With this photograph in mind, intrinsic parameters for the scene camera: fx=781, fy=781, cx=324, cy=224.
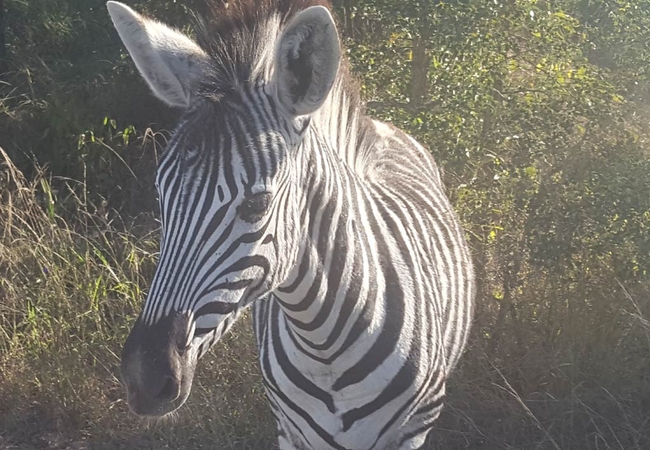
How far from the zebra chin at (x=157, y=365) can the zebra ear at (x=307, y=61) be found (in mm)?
625

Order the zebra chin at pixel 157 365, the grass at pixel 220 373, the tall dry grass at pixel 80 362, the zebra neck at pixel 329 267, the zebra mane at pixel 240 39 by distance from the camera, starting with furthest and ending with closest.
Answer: the tall dry grass at pixel 80 362 → the grass at pixel 220 373 → the zebra neck at pixel 329 267 → the zebra mane at pixel 240 39 → the zebra chin at pixel 157 365

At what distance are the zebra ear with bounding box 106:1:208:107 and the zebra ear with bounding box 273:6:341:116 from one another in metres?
0.26

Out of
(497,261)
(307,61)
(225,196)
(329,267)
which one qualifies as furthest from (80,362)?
(307,61)

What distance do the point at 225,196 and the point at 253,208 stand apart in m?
0.07

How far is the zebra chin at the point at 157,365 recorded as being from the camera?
1.78 meters

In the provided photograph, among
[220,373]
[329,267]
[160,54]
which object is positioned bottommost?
[220,373]

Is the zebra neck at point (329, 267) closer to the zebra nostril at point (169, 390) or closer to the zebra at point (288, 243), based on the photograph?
the zebra at point (288, 243)

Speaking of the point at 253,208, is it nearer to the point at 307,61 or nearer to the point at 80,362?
the point at 307,61

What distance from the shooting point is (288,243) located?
6.64 ft

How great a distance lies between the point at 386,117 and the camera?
13.5ft

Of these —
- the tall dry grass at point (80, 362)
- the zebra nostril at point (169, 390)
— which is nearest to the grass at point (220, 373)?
the tall dry grass at point (80, 362)

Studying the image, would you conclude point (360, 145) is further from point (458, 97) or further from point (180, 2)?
point (180, 2)

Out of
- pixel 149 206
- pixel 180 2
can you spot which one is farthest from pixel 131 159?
pixel 180 2

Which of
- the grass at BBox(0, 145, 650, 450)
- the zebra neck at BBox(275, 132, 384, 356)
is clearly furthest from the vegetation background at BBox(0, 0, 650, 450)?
the zebra neck at BBox(275, 132, 384, 356)
